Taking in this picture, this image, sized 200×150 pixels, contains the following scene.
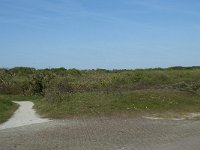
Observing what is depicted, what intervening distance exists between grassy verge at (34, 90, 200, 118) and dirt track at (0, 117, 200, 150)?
210 cm

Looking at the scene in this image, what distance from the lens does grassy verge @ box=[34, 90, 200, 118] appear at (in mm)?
23861

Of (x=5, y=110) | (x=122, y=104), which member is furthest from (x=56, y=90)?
(x=122, y=104)

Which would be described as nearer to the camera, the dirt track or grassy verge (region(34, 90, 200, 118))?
the dirt track

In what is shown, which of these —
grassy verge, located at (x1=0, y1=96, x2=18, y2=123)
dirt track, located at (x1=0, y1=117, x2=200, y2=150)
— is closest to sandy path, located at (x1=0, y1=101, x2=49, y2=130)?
grassy verge, located at (x1=0, y1=96, x2=18, y2=123)

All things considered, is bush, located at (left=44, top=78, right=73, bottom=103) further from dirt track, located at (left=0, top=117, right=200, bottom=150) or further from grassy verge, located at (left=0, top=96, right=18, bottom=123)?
dirt track, located at (left=0, top=117, right=200, bottom=150)

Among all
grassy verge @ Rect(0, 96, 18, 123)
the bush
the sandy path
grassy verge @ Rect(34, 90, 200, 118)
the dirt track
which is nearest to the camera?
the dirt track

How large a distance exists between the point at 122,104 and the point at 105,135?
8.20 m

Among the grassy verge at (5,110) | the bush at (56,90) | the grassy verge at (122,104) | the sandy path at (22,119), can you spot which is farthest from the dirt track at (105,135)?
the bush at (56,90)

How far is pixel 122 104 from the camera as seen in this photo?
25078mm

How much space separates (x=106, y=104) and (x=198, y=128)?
7.08m

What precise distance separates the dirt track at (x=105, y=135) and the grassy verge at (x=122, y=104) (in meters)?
2.10

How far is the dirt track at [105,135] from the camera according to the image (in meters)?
14.9

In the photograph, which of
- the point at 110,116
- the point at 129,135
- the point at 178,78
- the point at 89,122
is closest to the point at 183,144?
the point at 129,135

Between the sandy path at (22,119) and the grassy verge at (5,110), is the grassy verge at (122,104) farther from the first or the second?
the grassy verge at (5,110)
